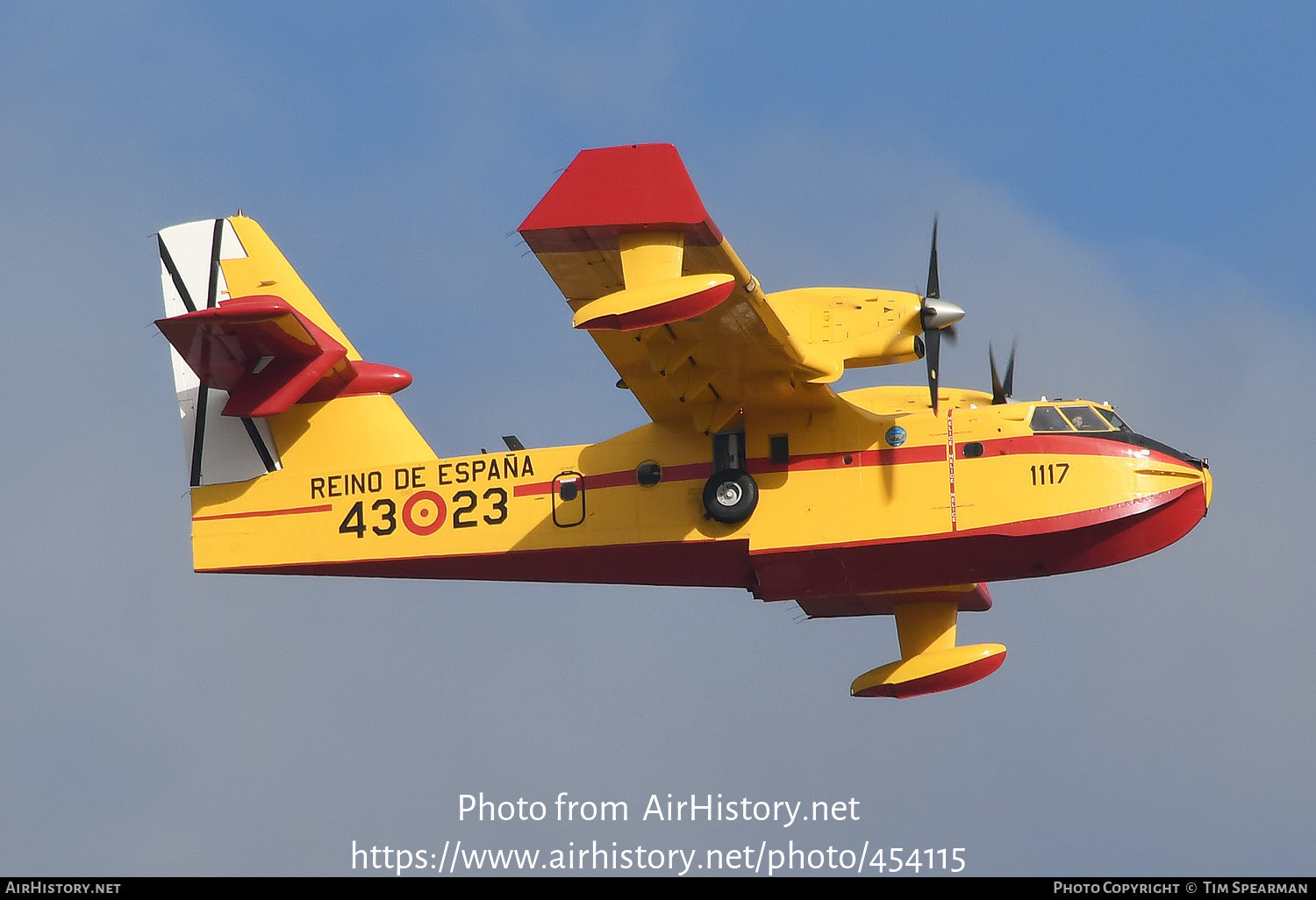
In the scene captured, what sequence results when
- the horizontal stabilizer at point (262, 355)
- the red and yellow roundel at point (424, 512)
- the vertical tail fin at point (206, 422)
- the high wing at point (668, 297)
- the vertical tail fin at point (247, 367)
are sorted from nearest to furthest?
the high wing at point (668, 297) → the horizontal stabilizer at point (262, 355) → the vertical tail fin at point (247, 367) → the red and yellow roundel at point (424, 512) → the vertical tail fin at point (206, 422)

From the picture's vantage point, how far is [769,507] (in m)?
21.1

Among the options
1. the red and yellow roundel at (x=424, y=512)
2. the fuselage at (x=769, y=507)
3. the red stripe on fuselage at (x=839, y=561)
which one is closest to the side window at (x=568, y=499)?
the fuselage at (x=769, y=507)

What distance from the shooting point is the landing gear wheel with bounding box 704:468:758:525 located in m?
21.0

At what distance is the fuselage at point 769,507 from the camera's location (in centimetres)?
2078

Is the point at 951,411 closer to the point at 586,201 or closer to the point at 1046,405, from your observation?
the point at 1046,405

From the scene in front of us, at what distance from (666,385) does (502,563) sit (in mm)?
2797

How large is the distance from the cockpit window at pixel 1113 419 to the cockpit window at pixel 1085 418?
0.27 feet

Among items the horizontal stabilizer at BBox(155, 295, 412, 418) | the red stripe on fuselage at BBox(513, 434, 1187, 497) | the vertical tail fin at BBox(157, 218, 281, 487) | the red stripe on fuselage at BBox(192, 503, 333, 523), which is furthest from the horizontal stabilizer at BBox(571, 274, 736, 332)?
the vertical tail fin at BBox(157, 218, 281, 487)

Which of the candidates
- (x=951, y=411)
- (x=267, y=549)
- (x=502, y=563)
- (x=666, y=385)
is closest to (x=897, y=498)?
(x=951, y=411)

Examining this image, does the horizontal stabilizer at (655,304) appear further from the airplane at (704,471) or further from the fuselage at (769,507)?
the fuselage at (769,507)

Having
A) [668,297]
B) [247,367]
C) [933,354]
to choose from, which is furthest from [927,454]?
[247,367]

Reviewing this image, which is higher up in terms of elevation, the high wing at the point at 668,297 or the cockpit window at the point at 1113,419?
the high wing at the point at 668,297

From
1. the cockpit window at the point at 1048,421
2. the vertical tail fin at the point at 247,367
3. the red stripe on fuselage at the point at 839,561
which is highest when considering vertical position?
the vertical tail fin at the point at 247,367

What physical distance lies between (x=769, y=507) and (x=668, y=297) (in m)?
3.96
